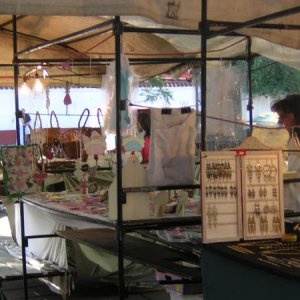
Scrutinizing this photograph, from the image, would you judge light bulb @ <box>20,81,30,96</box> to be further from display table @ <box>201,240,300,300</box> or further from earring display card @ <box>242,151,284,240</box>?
display table @ <box>201,240,300,300</box>

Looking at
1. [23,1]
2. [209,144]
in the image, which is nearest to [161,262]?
[209,144]

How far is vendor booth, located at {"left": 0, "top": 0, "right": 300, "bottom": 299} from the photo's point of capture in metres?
2.44

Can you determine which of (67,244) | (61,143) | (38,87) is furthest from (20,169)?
(38,87)

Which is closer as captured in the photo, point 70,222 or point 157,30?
point 157,30

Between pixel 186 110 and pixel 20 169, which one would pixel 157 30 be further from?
pixel 20 169

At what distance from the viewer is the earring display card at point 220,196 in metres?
2.41

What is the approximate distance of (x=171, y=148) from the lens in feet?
10.9

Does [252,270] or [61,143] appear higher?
[61,143]

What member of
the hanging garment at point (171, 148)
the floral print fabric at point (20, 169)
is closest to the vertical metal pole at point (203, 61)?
the hanging garment at point (171, 148)

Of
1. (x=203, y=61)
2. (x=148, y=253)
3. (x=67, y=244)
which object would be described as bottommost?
(x=67, y=244)

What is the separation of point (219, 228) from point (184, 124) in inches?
41.3

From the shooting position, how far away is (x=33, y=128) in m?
6.02

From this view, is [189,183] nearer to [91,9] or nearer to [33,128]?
[91,9]

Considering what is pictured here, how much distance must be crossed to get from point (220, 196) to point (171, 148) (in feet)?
3.08
